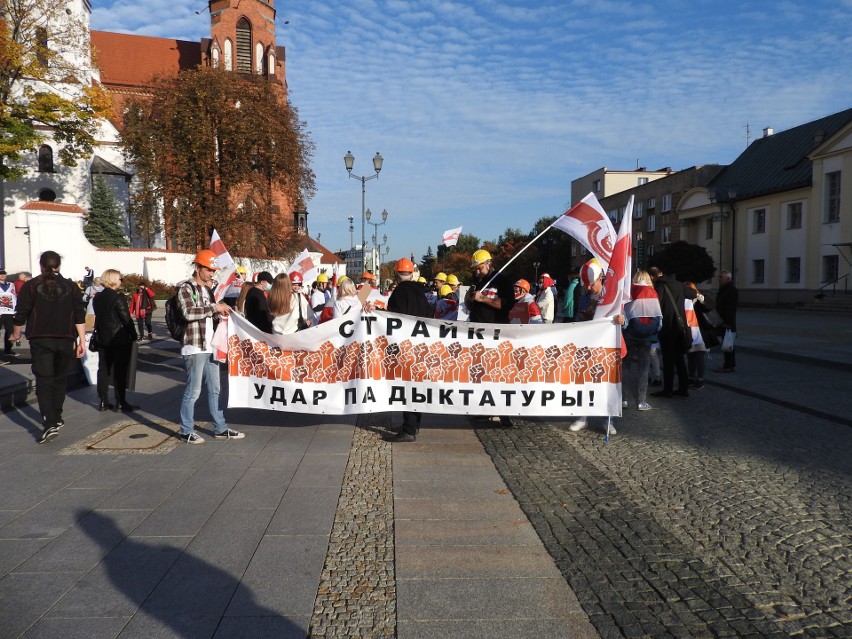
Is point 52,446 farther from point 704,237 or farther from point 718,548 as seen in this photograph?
point 704,237

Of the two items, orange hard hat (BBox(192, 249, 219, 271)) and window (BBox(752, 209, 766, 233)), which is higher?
window (BBox(752, 209, 766, 233))

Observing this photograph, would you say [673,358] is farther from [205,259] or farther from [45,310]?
[45,310]

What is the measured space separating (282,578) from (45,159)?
51.6 meters

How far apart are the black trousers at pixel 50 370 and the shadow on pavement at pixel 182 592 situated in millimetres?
3228

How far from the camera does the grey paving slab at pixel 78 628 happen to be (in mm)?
3049

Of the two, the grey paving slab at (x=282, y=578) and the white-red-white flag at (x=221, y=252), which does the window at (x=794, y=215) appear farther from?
the grey paving slab at (x=282, y=578)

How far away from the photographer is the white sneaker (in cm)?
745

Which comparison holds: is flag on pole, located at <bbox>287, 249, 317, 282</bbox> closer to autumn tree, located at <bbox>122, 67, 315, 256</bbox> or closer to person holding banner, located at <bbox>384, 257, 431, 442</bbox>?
person holding banner, located at <bbox>384, 257, 431, 442</bbox>

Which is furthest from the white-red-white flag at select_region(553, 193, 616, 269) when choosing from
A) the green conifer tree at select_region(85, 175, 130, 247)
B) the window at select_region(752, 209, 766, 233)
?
the green conifer tree at select_region(85, 175, 130, 247)

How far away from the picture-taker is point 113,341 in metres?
8.72

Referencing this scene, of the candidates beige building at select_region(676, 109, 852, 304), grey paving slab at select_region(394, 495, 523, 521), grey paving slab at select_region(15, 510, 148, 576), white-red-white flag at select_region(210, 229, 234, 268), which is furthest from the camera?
beige building at select_region(676, 109, 852, 304)

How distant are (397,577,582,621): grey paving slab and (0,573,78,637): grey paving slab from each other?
5.80ft

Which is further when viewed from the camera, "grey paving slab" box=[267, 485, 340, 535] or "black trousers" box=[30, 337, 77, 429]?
"black trousers" box=[30, 337, 77, 429]

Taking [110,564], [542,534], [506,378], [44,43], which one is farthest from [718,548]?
[44,43]
